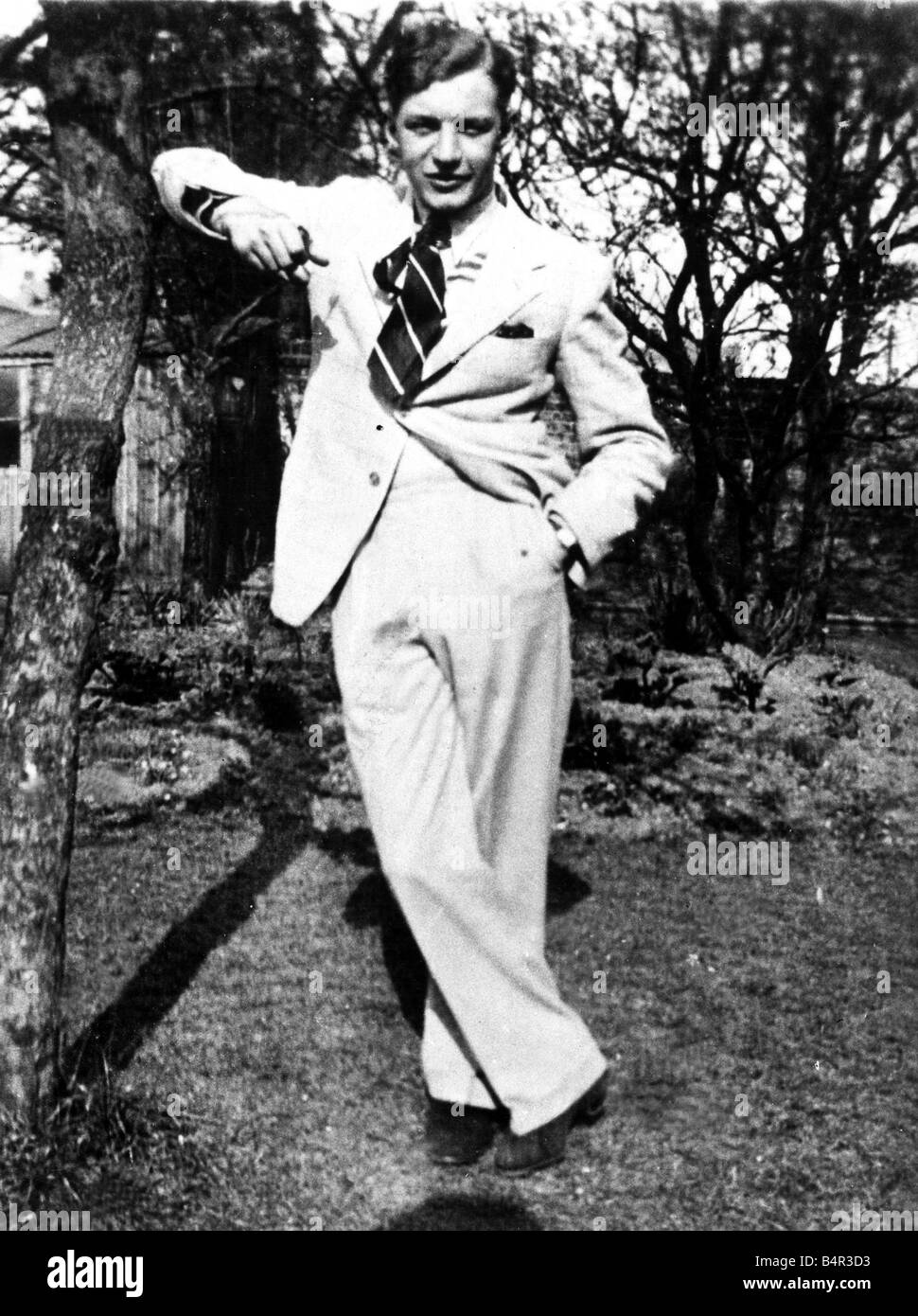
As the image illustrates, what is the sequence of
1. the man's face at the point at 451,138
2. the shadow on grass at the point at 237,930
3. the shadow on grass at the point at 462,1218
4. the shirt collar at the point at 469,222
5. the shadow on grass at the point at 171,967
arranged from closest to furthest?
1. the shadow on grass at the point at 462,1218
2. the man's face at the point at 451,138
3. the shirt collar at the point at 469,222
4. the shadow on grass at the point at 171,967
5. the shadow on grass at the point at 237,930

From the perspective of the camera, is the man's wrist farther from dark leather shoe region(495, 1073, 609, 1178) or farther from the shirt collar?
dark leather shoe region(495, 1073, 609, 1178)

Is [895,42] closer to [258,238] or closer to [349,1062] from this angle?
[258,238]

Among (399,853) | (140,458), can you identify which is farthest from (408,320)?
(140,458)

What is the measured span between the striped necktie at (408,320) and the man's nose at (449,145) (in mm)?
181

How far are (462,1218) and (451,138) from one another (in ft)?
7.24

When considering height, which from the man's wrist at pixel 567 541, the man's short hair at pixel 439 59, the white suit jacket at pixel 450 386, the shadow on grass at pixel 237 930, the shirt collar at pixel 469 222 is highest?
the man's short hair at pixel 439 59

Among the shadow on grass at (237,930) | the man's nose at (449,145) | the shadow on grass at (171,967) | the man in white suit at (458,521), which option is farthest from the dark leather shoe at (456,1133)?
the man's nose at (449,145)

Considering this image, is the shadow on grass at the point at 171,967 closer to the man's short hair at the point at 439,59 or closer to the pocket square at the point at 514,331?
the pocket square at the point at 514,331

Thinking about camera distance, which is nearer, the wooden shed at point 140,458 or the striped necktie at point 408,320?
the striped necktie at point 408,320

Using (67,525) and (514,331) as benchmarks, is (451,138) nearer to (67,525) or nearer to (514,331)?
(514,331)

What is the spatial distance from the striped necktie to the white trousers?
0.16 metres

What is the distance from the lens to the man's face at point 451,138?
2.72 metres
